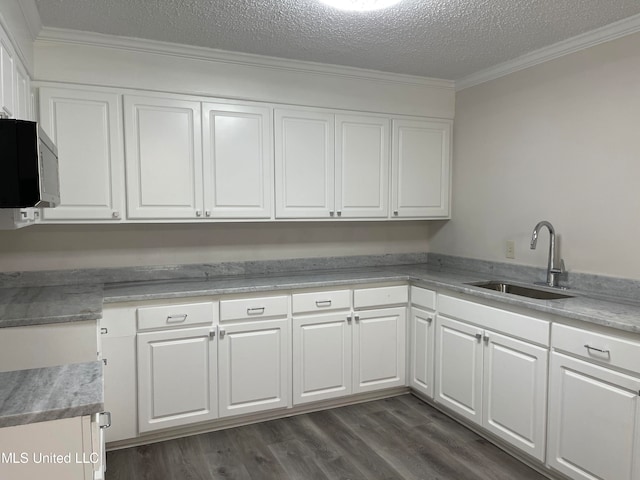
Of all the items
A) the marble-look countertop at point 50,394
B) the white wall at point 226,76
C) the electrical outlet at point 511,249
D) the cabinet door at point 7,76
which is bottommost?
the marble-look countertop at point 50,394

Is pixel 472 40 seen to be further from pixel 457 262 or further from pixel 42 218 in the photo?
pixel 42 218

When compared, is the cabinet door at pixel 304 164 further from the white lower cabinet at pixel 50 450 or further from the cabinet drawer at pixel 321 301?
the white lower cabinet at pixel 50 450

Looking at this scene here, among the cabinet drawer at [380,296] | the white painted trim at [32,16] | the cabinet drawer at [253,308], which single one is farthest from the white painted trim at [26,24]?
the cabinet drawer at [380,296]

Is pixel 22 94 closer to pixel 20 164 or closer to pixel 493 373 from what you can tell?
pixel 20 164

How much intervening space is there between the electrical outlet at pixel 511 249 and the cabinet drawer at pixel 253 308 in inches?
59.0

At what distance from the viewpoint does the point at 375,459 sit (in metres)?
2.48

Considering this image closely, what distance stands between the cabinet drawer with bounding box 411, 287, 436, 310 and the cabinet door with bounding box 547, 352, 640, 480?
89 centimetres

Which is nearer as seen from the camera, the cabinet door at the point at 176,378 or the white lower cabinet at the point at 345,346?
the cabinet door at the point at 176,378

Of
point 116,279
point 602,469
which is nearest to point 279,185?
point 116,279

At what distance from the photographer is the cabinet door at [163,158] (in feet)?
8.79

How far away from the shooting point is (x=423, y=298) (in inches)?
122

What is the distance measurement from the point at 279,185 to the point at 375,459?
1706 mm

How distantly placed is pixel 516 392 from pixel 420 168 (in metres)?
1.72

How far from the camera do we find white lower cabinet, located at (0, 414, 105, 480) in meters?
1.17
